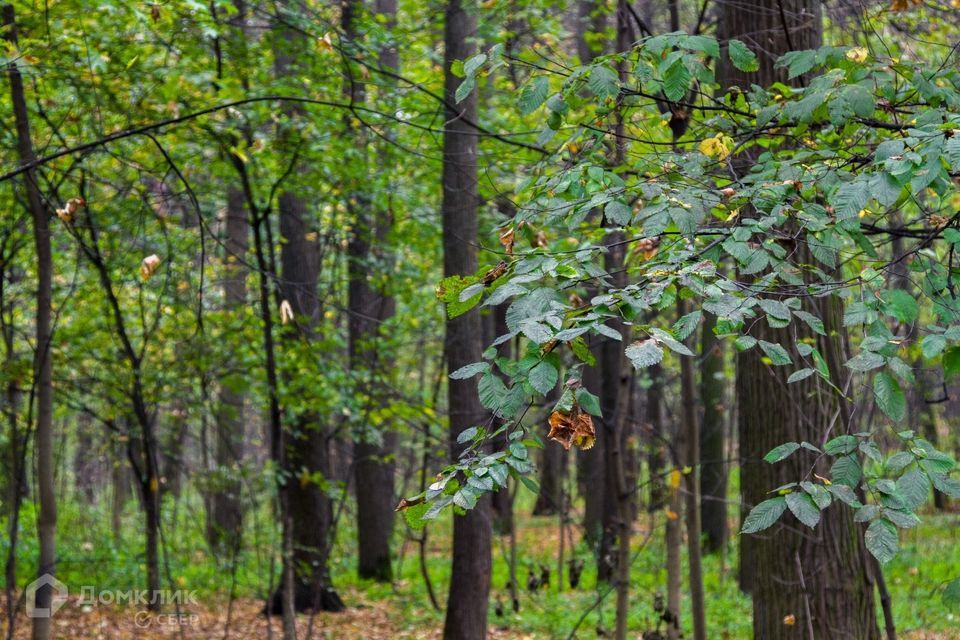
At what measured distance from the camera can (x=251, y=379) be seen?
28.6 ft

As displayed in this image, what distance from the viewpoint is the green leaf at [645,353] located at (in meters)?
1.91

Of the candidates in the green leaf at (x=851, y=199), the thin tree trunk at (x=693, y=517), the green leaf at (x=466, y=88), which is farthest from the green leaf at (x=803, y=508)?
the thin tree trunk at (x=693, y=517)

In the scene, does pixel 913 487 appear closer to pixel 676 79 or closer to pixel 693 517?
pixel 676 79

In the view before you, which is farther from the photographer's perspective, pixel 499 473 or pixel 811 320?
pixel 811 320

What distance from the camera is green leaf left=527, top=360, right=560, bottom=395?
6.72ft

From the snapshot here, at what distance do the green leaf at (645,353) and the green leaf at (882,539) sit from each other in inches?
28.3

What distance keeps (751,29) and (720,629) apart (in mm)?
6242

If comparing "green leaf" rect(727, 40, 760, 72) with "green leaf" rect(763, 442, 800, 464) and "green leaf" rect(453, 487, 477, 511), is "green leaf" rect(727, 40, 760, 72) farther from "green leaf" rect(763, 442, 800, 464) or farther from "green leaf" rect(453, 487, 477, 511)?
"green leaf" rect(453, 487, 477, 511)

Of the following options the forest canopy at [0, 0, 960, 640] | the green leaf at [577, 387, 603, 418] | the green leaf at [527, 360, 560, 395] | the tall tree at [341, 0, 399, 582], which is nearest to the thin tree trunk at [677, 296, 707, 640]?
the forest canopy at [0, 0, 960, 640]

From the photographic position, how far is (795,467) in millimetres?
4961

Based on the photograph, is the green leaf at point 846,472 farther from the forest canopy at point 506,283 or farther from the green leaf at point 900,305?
the green leaf at point 900,305

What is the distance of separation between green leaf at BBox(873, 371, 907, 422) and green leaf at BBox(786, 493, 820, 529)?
0.31 metres

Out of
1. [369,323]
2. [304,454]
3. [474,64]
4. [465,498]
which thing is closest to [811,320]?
[465,498]

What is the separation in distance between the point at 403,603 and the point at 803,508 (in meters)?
9.21
